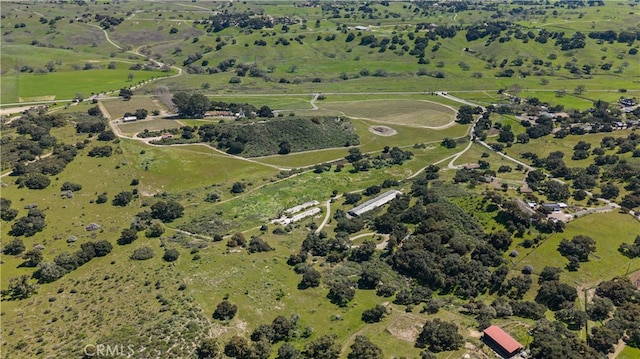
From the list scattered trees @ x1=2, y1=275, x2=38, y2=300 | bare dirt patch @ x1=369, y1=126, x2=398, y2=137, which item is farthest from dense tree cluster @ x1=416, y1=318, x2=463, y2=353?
bare dirt patch @ x1=369, y1=126, x2=398, y2=137

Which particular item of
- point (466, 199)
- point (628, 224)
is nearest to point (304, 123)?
point (466, 199)

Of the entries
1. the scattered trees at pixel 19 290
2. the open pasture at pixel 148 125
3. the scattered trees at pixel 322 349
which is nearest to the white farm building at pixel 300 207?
the scattered trees at pixel 322 349

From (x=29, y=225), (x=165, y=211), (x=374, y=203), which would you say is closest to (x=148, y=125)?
(x=165, y=211)

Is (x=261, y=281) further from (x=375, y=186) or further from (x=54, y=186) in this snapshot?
(x=54, y=186)

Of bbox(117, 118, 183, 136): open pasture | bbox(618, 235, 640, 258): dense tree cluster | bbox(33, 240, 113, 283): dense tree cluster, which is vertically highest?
bbox(618, 235, 640, 258): dense tree cluster

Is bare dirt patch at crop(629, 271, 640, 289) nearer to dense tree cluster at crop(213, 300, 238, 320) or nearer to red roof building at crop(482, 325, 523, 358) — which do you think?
red roof building at crop(482, 325, 523, 358)

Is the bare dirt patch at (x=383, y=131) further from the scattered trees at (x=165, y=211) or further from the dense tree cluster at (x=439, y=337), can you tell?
the dense tree cluster at (x=439, y=337)
